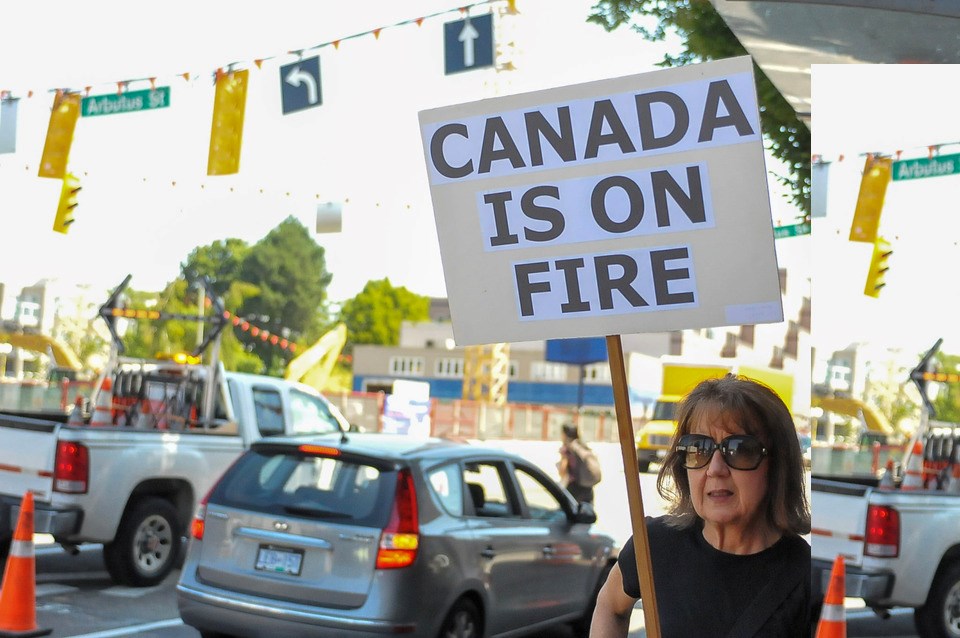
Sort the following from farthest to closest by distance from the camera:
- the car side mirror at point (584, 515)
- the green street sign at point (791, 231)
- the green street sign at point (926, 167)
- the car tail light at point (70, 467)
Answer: the green street sign at point (791, 231), the car tail light at point (70, 467), the car side mirror at point (584, 515), the green street sign at point (926, 167)

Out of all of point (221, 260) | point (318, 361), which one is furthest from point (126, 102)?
point (221, 260)

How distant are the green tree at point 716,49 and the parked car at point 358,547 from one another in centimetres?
443

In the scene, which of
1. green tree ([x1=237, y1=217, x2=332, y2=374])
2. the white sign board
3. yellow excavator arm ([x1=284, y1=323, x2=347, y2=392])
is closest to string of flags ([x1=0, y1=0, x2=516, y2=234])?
the white sign board

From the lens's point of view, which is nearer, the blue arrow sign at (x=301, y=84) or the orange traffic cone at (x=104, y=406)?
the orange traffic cone at (x=104, y=406)

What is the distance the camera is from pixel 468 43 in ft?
48.0

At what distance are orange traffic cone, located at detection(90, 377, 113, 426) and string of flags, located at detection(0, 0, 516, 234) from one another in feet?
16.0

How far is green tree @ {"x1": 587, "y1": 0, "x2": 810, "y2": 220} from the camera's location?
1112 centimetres

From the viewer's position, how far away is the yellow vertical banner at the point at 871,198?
4.84 m

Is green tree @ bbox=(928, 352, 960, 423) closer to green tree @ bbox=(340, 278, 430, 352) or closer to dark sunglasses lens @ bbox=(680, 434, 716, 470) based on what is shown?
dark sunglasses lens @ bbox=(680, 434, 716, 470)

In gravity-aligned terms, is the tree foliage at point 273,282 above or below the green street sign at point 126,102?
above

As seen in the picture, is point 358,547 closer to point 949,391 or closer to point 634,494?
point 949,391

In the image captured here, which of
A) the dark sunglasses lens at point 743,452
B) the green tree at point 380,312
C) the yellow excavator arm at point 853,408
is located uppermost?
the green tree at point 380,312

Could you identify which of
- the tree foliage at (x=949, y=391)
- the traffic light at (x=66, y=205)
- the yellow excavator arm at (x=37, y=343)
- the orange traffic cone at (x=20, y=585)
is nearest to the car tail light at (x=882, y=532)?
the tree foliage at (x=949, y=391)

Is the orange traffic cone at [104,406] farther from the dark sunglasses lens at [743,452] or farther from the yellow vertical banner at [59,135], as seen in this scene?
the dark sunglasses lens at [743,452]
